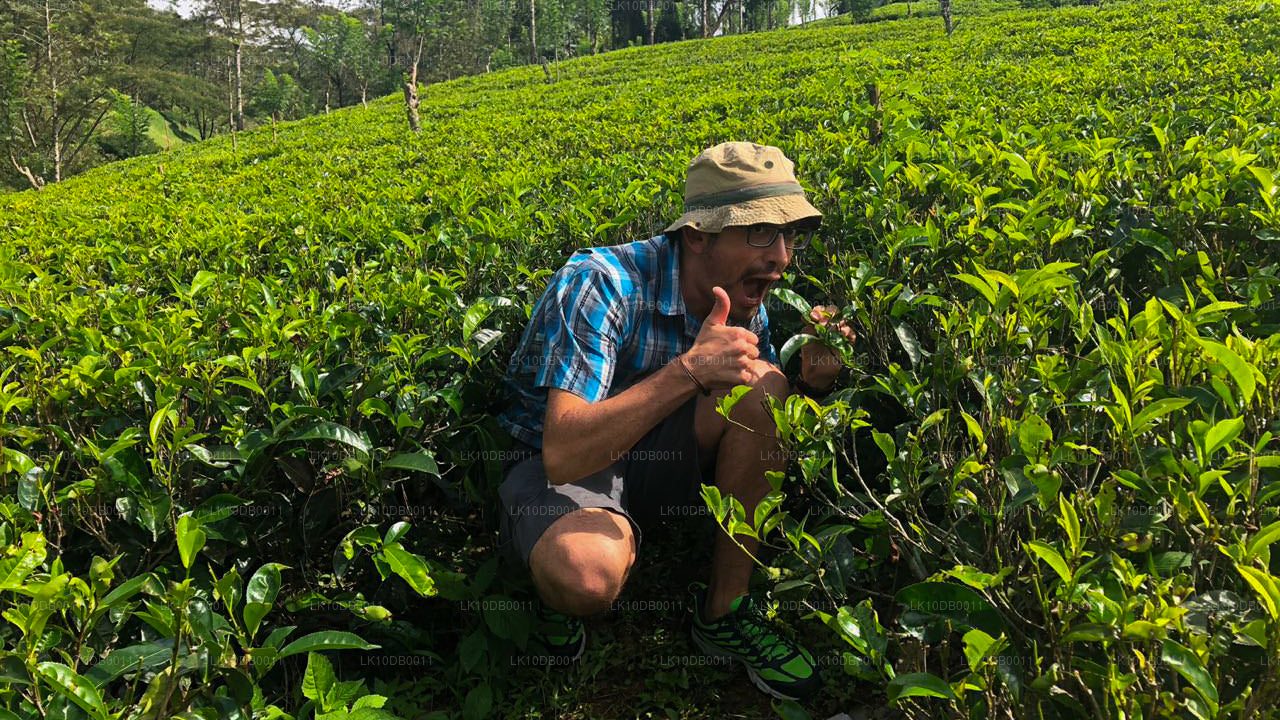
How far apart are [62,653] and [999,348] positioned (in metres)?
2.18

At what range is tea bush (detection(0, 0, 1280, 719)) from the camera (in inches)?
49.7

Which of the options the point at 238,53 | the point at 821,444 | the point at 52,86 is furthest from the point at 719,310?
the point at 238,53

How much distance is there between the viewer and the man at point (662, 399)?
204cm

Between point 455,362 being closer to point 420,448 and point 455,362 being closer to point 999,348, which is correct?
point 420,448

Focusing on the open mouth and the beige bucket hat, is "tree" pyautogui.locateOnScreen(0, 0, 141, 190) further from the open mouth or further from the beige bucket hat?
the open mouth

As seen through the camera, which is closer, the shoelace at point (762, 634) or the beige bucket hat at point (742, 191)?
the shoelace at point (762, 634)

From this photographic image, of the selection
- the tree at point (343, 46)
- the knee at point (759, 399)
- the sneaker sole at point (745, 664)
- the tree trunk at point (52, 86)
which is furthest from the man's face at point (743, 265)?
the tree at point (343, 46)

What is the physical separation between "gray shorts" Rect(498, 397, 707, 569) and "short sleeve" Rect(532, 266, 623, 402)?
12.6 inches

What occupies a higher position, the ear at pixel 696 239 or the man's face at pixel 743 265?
the ear at pixel 696 239

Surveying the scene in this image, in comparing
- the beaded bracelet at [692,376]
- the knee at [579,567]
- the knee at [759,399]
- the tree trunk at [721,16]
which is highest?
the tree trunk at [721,16]

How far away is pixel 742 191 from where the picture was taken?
2.29 m

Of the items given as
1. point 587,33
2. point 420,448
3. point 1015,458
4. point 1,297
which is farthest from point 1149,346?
point 587,33

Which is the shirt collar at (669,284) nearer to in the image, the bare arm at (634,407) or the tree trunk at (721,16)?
the bare arm at (634,407)

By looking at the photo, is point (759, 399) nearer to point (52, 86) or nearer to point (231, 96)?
point (52, 86)
